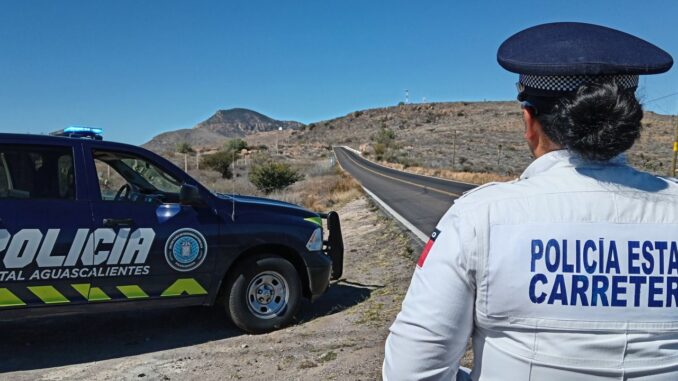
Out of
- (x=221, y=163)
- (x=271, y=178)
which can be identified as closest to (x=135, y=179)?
(x=271, y=178)

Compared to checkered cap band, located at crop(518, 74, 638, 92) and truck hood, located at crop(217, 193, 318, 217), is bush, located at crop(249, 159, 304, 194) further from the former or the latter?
checkered cap band, located at crop(518, 74, 638, 92)

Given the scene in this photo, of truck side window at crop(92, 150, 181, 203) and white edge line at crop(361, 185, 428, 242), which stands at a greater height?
truck side window at crop(92, 150, 181, 203)

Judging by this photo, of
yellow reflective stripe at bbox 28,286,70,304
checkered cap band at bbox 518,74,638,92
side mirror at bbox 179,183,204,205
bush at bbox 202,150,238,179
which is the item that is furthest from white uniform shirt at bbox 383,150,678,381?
bush at bbox 202,150,238,179

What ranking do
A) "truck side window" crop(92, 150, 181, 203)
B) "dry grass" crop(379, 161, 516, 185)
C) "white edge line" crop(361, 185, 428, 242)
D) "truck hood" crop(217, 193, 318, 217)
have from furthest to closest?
1. "dry grass" crop(379, 161, 516, 185)
2. "white edge line" crop(361, 185, 428, 242)
3. "truck hood" crop(217, 193, 318, 217)
4. "truck side window" crop(92, 150, 181, 203)

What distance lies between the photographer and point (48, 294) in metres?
4.83

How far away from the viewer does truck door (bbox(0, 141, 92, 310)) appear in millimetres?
4695

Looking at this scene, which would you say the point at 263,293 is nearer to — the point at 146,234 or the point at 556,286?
the point at 146,234

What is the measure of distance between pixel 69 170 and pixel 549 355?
475 cm

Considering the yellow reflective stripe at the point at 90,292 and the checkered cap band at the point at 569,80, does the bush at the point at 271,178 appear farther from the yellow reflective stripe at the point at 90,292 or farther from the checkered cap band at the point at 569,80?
the checkered cap band at the point at 569,80

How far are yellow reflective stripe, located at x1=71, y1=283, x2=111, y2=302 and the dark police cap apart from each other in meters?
4.49

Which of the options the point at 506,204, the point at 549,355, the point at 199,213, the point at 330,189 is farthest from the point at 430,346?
the point at 330,189

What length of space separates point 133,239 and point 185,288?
679 millimetres

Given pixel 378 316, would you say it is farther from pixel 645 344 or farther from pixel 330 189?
pixel 330 189

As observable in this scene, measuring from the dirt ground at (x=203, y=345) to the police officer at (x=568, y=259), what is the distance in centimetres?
317
